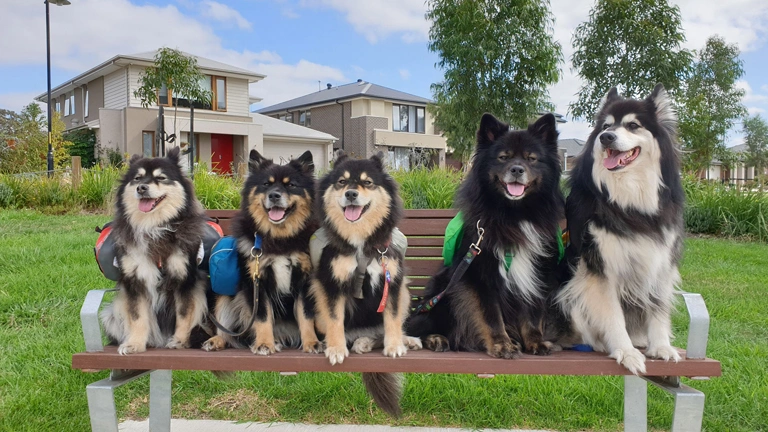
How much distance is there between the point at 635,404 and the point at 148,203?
113 inches

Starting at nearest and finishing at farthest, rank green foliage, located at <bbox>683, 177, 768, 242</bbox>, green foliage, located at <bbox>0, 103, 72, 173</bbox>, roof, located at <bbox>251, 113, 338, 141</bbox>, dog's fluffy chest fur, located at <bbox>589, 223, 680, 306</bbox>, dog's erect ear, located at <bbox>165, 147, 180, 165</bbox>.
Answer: dog's fluffy chest fur, located at <bbox>589, 223, 680, 306</bbox>, dog's erect ear, located at <bbox>165, 147, 180, 165</bbox>, green foliage, located at <bbox>683, 177, 768, 242</bbox>, green foliage, located at <bbox>0, 103, 72, 173</bbox>, roof, located at <bbox>251, 113, 338, 141</bbox>

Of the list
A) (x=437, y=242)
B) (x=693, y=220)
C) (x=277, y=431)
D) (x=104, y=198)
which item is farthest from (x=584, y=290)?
(x=104, y=198)

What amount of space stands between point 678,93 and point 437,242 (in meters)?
13.9

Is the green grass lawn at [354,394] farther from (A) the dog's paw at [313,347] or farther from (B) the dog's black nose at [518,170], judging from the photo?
(B) the dog's black nose at [518,170]

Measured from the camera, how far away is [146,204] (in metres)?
2.87

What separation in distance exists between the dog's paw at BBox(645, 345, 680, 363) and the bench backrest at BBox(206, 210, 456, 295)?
1458mm

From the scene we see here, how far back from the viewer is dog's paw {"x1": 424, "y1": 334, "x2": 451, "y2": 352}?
2.79 meters

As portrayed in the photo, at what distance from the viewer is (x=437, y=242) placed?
364 centimetres

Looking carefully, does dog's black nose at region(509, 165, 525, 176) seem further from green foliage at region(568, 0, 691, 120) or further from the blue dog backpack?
green foliage at region(568, 0, 691, 120)

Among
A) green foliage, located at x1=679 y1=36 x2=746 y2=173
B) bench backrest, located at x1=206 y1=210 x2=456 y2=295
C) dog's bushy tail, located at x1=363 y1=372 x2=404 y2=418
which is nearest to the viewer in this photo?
dog's bushy tail, located at x1=363 y1=372 x2=404 y2=418

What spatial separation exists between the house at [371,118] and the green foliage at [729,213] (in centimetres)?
2386

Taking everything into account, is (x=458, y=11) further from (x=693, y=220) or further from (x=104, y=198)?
(x=104, y=198)

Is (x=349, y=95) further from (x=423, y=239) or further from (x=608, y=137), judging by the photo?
(x=608, y=137)

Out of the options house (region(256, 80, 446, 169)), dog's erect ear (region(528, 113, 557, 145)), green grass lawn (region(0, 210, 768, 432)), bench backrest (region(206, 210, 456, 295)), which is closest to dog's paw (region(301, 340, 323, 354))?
green grass lawn (region(0, 210, 768, 432))
